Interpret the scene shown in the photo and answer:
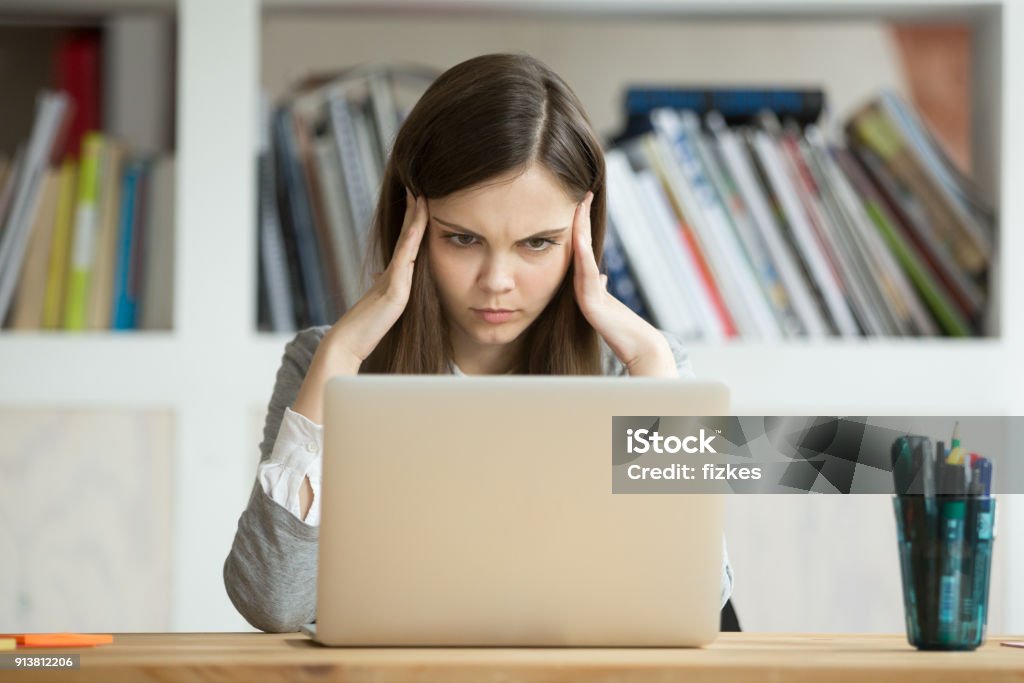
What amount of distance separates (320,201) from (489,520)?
4.02ft

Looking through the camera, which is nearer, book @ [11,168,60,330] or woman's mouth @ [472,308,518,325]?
woman's mouth @ [472,308,518,325]

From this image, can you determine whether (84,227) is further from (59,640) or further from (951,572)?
(951,572)

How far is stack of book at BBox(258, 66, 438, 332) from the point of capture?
204 cm

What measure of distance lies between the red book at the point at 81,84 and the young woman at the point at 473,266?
73 centimetres

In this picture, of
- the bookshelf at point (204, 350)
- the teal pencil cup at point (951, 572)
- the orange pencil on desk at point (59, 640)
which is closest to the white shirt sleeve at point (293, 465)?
the orange pencil on desk at point (59, 640)

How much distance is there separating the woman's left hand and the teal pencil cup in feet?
1.47

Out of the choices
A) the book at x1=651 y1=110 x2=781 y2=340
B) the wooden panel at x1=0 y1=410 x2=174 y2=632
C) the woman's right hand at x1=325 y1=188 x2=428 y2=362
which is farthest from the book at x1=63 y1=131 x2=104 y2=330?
the book at x1=651 y1=110 x2=781 y2=340

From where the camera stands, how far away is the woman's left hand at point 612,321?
56.0 inches

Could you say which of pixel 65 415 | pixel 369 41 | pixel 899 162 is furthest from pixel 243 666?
pixel 369 41

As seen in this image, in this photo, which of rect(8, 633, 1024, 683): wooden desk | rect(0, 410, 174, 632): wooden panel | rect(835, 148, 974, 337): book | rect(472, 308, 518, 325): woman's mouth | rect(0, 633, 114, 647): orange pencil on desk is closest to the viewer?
rect(8, 633, 1024, 683): wooden desk

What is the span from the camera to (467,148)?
1438 mm

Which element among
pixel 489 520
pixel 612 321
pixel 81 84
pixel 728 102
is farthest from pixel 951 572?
pixel 81 84

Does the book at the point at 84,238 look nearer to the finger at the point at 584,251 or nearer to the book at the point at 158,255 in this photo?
the book at the point at 158,255

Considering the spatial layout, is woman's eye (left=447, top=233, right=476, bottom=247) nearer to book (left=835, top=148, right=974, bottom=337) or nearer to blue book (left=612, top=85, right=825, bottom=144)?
blue book (left=612, top=85, right=825, bottom=144)
